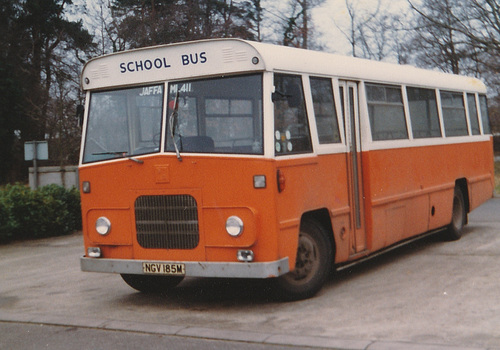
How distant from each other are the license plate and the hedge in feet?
25.1

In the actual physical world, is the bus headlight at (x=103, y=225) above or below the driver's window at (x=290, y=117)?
below

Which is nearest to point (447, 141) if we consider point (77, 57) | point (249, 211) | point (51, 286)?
point (249, 211)

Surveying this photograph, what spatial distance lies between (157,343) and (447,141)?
7.23m

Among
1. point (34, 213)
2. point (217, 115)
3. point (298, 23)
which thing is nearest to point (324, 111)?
point (217, 115)

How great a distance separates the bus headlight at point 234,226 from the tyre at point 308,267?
76cm

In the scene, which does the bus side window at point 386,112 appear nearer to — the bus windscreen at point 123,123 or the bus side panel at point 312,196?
the bus side panel at point 312,196

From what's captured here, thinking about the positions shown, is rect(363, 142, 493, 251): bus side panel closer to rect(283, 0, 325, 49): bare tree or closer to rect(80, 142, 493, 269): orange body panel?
rect(80, 142, 493, 269): orange body panel

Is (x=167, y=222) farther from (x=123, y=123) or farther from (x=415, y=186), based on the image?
(x=415, y=186)

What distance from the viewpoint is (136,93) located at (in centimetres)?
866

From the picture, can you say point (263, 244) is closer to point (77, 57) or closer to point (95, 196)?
point (95, 196)

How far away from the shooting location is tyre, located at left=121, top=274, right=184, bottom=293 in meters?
9.40

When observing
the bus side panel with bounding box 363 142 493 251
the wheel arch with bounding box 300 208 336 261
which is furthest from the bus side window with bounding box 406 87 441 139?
the wheel arch with bounding box 300 208 336 261

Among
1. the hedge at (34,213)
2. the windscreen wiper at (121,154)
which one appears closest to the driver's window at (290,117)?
the windscreen wiper at (121,154)

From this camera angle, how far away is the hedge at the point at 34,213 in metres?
15.2
